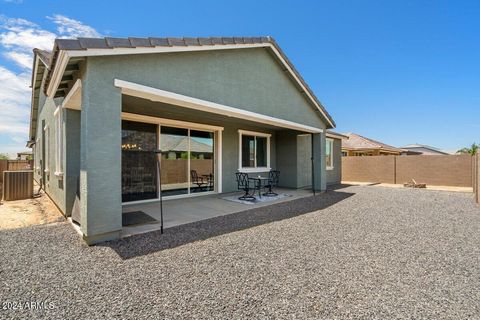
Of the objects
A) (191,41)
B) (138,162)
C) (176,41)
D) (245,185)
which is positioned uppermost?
(191,41)

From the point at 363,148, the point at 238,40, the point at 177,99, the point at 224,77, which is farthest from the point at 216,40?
the point at 363,148

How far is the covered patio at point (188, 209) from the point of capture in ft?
17.6

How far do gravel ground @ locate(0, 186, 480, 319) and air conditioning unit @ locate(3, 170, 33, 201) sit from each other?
209 inches

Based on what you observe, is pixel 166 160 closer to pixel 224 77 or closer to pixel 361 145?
pixel 224 77

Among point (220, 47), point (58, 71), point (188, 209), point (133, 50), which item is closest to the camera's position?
point (133, 50)

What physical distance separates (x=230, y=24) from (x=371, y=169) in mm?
13302

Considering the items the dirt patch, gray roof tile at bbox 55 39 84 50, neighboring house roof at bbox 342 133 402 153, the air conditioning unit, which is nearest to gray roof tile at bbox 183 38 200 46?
gray roof tile at bbox 55 39 84 50

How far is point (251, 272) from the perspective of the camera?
3.21 meters

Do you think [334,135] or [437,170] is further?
[334,135]

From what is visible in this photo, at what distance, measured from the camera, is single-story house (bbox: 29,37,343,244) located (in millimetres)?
4180

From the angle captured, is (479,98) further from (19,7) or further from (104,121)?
(19,7)

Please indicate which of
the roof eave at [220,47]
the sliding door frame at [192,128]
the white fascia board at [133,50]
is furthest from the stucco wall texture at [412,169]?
the white fascia board at [133,50]

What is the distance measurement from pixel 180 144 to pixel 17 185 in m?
6.38

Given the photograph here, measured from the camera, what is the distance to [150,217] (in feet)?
19.7
